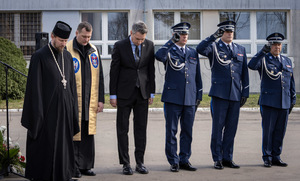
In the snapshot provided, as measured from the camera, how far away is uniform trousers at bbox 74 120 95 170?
7.32 m

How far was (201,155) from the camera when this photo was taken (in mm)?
9023

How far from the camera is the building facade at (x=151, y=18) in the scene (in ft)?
72.4

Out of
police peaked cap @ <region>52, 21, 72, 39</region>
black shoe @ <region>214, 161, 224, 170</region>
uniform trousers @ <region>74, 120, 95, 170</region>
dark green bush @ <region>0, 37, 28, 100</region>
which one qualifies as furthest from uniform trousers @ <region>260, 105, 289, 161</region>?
dark green bush @ <region>0, 37, 28, 100</region>

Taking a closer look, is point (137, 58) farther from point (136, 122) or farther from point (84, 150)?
point (84, 150)

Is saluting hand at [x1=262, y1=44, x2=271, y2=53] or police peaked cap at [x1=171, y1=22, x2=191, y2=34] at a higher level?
police peaked cap at [x1=171, y1=22, x2=191, y2=34]

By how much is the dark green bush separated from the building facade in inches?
128

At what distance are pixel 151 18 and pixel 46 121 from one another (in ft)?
54.0

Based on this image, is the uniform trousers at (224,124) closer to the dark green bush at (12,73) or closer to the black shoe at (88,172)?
the black shoe at (88,172)

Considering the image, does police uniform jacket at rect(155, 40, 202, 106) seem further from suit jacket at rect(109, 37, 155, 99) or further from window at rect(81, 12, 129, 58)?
window at rect(81, 12, 129, 58)

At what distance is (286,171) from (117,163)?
2.61m

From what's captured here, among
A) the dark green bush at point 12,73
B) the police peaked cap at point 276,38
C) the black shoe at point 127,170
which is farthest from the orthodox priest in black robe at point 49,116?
the dark green bush at point 12,73

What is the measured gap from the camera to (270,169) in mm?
7715

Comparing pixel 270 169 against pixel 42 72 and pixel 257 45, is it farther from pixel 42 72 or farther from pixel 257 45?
pixel 257 45

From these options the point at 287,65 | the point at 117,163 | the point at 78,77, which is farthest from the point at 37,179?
the point at 287,65
